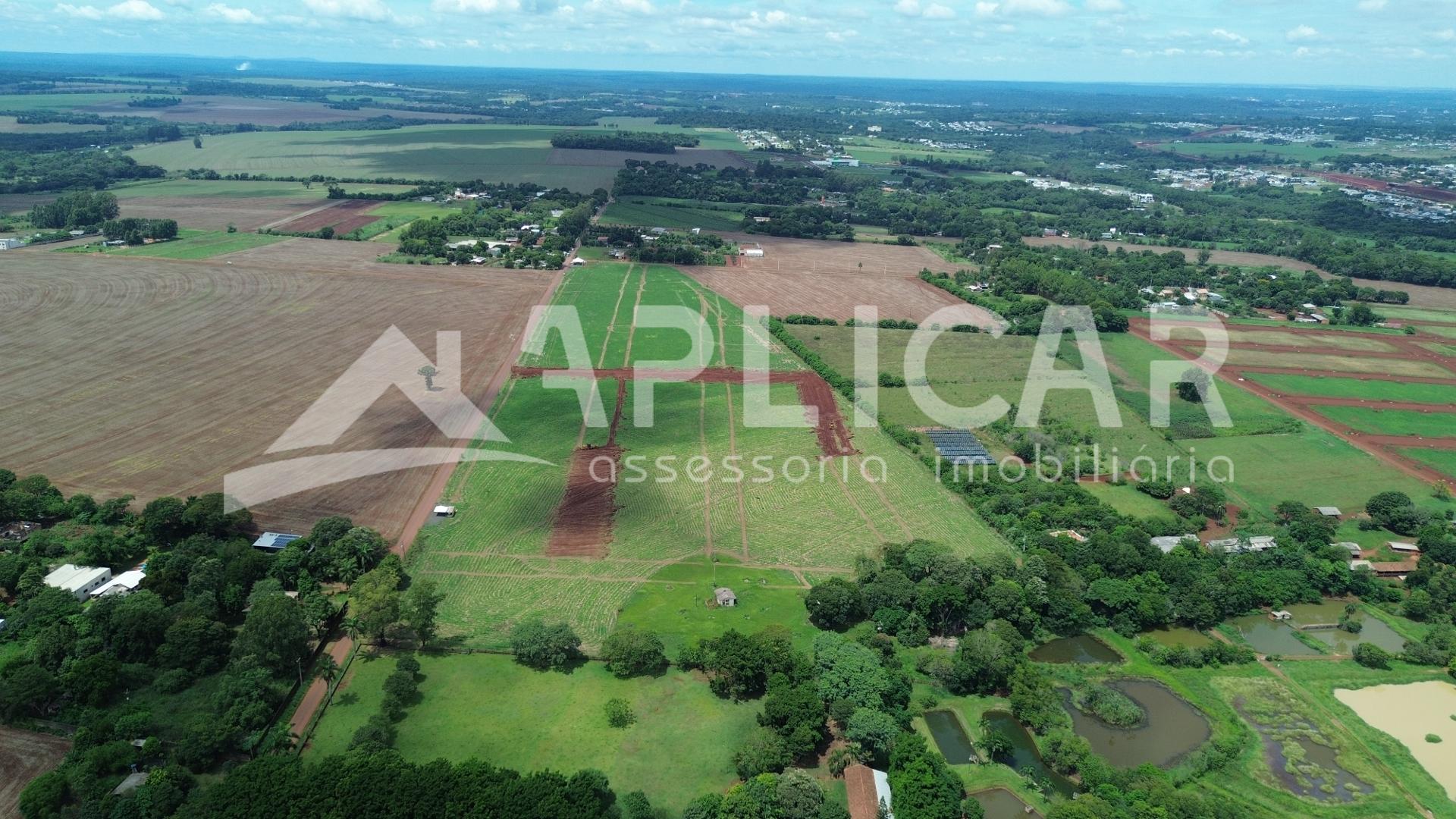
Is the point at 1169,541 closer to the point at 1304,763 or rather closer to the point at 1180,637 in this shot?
the point at 1180,637

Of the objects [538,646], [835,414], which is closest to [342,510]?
[538,646]

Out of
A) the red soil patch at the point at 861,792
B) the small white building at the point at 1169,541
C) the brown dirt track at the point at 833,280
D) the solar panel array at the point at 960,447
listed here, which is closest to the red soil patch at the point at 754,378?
the solar panel array at the point at 960,447

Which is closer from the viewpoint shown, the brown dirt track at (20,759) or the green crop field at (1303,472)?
the brown dirt track at (20,759)

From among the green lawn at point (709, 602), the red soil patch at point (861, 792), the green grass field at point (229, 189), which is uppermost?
the green grass field at point (229, 189)

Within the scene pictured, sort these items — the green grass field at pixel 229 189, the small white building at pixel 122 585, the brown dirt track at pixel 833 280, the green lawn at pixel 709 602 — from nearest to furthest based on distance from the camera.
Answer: the small white building at pixel 122 585 → the green lawn at pixel 709 602 → the brown dirt track at pixel 833 280 → the green grass field at pixel 229 189

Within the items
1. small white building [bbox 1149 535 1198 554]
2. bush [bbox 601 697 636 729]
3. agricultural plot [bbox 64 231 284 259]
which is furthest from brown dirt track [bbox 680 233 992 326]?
bush [bbox 601 697 636 729]

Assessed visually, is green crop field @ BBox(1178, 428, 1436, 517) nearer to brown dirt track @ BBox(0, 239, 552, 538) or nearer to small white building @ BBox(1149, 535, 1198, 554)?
small white building @ BBox(1149, 535, 1198, 554)

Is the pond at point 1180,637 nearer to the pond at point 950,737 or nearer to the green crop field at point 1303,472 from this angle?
the pond at point 950,737
